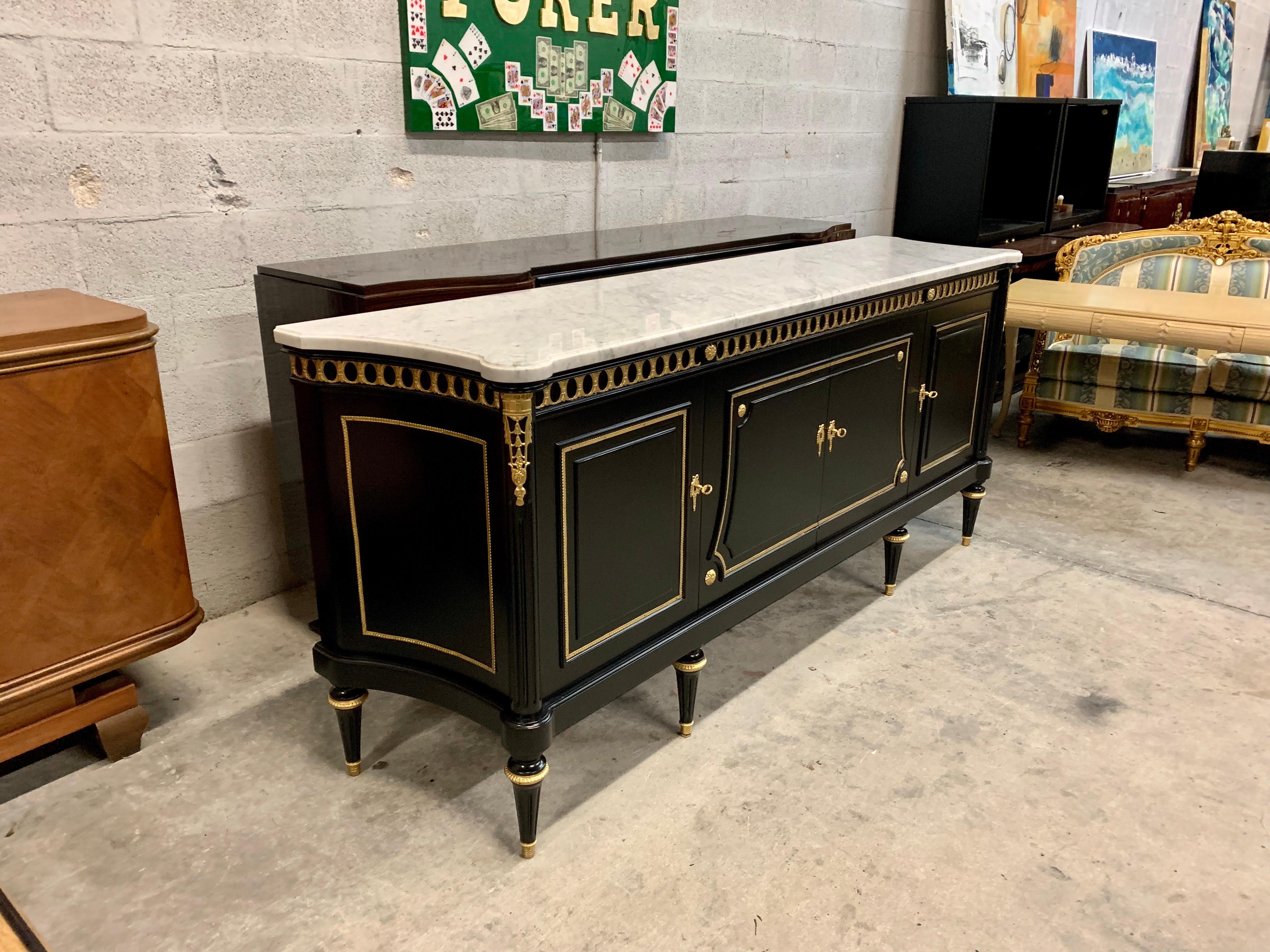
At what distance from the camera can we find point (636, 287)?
232cm

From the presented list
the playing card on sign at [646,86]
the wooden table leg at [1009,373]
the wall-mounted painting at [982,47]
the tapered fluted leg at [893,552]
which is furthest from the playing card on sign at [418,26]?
the wall-mounted painting at [982,47]

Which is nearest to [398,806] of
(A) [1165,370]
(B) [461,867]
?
(B) [461,867]

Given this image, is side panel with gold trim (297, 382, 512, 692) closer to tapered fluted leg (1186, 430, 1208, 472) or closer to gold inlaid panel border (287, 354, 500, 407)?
gold inlaid panel border (287, 354, 500, 407)

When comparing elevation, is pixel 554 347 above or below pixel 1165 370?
above

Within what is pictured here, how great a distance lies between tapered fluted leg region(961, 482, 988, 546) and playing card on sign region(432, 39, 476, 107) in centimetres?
202

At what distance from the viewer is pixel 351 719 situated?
205 cm

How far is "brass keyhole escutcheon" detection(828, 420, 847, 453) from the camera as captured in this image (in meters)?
2.42

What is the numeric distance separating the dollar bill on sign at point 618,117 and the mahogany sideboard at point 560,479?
3.79 ft

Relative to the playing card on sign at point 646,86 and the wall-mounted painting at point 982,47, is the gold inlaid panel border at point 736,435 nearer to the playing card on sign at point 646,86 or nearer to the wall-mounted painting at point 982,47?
the playing card on sign at point 646,86

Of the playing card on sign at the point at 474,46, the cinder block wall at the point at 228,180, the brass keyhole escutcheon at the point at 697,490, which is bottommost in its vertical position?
the brass keyhole escutcheon at the point at 697,490

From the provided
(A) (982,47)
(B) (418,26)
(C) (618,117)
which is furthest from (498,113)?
(A) (982,47)

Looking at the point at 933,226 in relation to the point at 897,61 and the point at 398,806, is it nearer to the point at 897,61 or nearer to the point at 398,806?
the point at 897,61

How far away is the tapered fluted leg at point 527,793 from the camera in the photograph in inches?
71.1

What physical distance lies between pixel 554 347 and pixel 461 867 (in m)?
1.00
